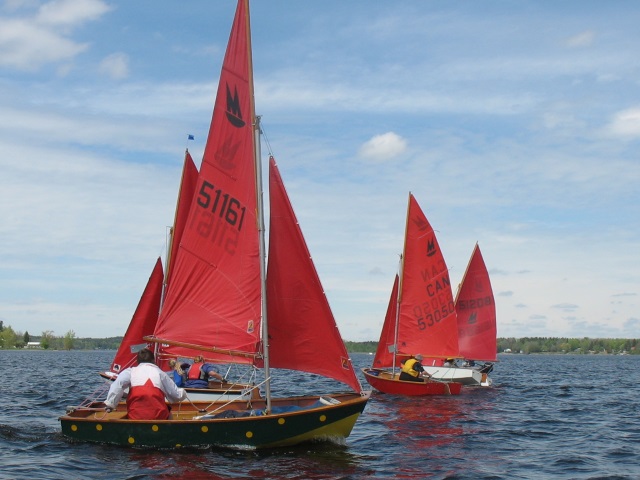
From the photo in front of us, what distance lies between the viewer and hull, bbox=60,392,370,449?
57.0 ft

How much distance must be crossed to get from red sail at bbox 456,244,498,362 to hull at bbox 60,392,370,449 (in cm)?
2739

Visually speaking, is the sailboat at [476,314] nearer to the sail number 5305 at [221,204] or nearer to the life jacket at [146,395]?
the sail number 5305 at [221,204]

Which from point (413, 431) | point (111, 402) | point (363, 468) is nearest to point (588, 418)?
point (413, 431)

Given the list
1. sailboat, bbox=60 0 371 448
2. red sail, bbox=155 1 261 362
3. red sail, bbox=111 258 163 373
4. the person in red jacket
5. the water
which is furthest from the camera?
red sail, bbox=111 258 163 373

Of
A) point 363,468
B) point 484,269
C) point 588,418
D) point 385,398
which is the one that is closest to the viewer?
point 363,468

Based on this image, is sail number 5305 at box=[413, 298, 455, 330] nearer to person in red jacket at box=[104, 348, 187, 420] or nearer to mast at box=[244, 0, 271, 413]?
mast at box=[244, 0, 271, 413]

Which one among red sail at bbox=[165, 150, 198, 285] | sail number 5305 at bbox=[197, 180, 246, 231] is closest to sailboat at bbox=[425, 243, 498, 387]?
red sail at bbox=[165, 150, 198, 285]

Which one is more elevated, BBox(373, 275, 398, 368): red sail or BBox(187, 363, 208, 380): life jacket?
BBox(373, 275, 398, 368): red sail

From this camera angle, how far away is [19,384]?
42.1 meters

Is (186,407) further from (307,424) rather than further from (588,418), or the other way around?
(588,418)

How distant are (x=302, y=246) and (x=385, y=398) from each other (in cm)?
1619

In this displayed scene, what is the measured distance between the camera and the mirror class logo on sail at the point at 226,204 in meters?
19.2

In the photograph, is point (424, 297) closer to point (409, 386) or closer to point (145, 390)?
point (409, 386)

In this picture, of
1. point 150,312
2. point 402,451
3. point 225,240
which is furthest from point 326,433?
point 150,312
